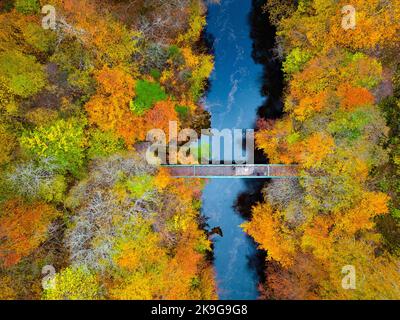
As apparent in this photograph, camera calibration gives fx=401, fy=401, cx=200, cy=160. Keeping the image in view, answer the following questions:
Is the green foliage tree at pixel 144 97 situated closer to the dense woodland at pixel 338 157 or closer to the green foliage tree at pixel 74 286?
the dense woodland at pixel 338 157

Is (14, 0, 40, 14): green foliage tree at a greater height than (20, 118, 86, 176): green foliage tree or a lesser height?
greater

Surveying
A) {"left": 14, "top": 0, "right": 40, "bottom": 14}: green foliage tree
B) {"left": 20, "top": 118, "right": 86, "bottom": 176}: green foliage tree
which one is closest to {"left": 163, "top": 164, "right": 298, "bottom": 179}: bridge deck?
{"left": 20, "top": 118, "right": 86, "bottom": 176}: green foliage tree

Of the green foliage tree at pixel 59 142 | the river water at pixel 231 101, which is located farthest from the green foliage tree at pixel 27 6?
the river water at pixel 231 101

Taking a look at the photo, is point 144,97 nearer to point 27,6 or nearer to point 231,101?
point 231,101

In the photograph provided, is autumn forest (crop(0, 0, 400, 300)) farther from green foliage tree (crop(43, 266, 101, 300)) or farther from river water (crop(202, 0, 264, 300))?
river water (crop(202, 0, 264, 300))

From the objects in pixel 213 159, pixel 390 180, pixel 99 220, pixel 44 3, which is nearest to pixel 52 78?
pixel 44 3

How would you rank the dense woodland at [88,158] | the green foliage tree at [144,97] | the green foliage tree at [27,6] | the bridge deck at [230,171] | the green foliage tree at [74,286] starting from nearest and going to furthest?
the green foliage tree at [74,286], the dense woodland at [88,158], the green foliage tree at [27,6], the green foliage tree at [144,97], the bridge deck at [230,171]
